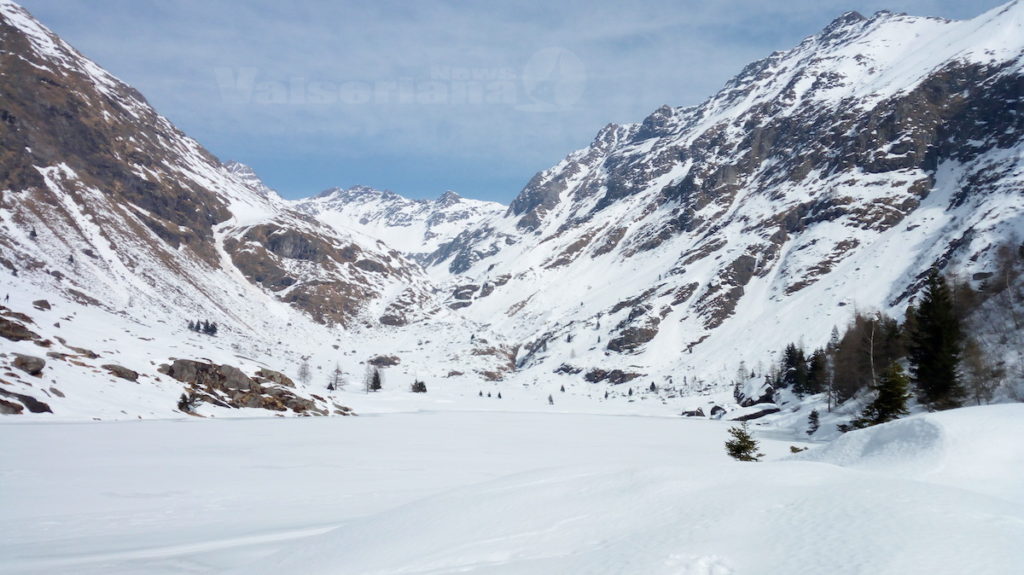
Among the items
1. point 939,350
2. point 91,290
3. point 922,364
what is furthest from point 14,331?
point 91,290

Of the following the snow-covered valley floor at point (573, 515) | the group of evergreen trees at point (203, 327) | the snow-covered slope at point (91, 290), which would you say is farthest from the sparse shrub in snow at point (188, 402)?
the group of evergreen trees at point (203, 327)

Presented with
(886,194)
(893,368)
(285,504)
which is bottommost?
(285,504)

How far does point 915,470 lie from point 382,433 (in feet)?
94.4

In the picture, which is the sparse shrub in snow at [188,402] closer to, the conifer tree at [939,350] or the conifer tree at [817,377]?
the conifer tree at [939,350]

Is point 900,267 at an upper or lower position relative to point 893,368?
upper

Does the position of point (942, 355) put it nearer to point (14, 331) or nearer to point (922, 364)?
point (922, 364)

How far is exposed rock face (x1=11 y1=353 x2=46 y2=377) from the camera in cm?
3572

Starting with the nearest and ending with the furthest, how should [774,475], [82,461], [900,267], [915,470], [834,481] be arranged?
[834,481] < [774,475] < [915,470] < [82,461] < [900,267]

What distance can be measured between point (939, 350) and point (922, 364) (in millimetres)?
1333

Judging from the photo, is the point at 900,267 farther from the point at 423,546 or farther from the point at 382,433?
the point at 423,546

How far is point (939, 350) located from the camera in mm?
32844

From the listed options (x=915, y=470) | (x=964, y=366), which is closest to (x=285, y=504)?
(x=915, y=470)

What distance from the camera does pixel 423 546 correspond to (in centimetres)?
623

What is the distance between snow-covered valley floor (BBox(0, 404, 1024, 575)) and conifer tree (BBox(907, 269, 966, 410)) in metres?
27.5
